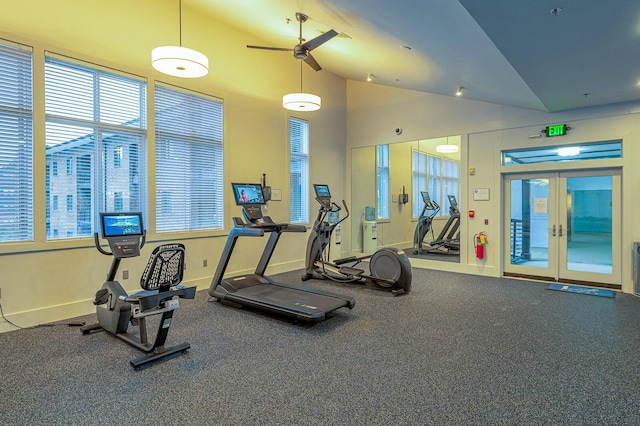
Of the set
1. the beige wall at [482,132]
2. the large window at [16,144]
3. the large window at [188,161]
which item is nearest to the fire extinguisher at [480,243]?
the beige wall at [482,132]

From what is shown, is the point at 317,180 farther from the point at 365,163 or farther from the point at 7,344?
the point at 7,344

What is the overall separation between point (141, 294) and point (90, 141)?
254cm

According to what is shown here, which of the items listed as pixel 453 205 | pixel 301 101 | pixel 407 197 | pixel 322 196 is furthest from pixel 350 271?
pixel 453 205

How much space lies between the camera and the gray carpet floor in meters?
2.33

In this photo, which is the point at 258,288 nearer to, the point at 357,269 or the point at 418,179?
the point at 357,269

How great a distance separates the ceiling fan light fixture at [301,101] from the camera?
5.32m

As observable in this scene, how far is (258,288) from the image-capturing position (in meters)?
4.95

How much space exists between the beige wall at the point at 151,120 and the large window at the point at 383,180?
46.3 inches

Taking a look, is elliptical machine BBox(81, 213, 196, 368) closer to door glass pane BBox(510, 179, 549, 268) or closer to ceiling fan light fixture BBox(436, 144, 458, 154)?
door glass pane BBox(510, 179, 549, 268)

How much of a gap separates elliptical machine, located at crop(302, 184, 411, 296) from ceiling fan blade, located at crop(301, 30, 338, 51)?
225 cm

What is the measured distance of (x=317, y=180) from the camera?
7824 mm

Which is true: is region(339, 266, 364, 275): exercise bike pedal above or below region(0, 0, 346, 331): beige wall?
below

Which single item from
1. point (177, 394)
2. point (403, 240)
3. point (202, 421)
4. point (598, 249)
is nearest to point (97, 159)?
point (177, 394)

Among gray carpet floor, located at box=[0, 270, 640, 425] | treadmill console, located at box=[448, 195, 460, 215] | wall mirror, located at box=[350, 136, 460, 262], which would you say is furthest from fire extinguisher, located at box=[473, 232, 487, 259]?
gray carpet floor, located at box=[0, 270, 640, 425]
